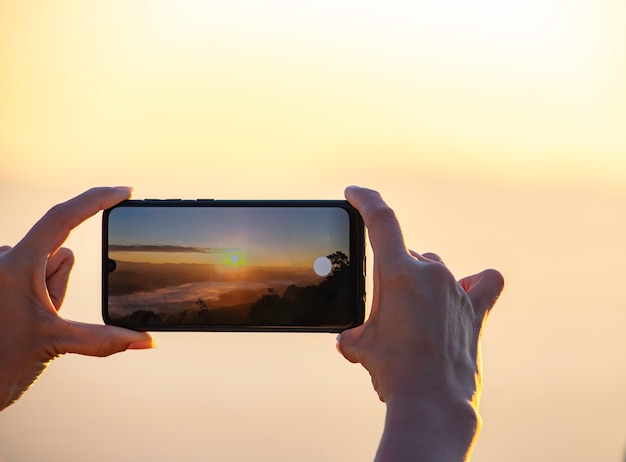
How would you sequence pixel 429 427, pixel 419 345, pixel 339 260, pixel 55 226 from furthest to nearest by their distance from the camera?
1. pixel 339 260
2. pixel 55 226
3. pixel 419 345
4. pixel 429 427

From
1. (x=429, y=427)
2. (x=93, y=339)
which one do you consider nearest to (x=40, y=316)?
(x=93, y=339)

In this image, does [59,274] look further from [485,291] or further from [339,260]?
[485,291]

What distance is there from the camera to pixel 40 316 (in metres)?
1.25

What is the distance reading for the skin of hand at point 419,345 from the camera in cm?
79

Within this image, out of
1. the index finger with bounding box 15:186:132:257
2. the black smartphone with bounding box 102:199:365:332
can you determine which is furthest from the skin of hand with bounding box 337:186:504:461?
the index finger with bounding box 15:186:132:257

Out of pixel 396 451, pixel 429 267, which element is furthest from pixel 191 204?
pixel 396 451

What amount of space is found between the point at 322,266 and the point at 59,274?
0.64 meters

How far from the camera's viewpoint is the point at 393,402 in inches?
33.6

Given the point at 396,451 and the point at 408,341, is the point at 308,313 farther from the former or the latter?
the point at 396,451

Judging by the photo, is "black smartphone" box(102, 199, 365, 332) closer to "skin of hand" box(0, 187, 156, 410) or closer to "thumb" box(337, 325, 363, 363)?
"skin of hand" box(0, 187, 156, 410)

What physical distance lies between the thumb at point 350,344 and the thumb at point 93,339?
1.63ft

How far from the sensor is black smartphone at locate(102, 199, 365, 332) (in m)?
1.33

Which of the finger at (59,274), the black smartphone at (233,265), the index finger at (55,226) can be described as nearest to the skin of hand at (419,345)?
the black smartphone at (233,265)

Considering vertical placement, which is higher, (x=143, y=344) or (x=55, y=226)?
(x=55, y=226)
